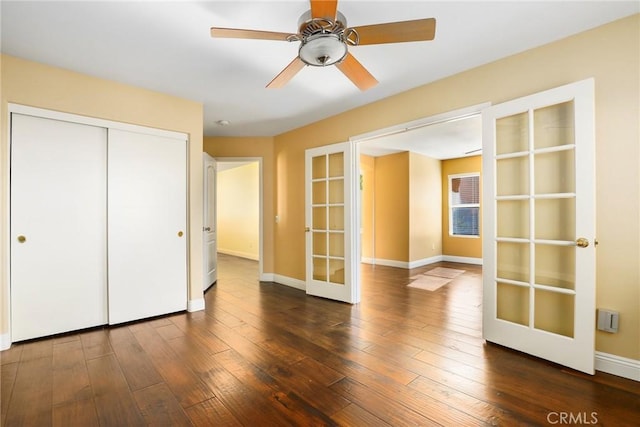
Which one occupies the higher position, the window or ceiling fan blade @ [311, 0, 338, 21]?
ceiling fan blade @ [311, 0, 338, 21]

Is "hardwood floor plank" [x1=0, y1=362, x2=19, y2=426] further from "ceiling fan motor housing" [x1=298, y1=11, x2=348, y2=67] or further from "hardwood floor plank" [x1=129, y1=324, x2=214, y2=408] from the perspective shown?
"ceiling fan motor housing" [x1=298, y1=11, x2=348, y2=67]

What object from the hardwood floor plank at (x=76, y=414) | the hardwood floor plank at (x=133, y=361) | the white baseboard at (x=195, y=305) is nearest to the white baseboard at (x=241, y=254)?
the white baseboard at (x=195, y=305)

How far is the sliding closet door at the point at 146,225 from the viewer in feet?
9.80

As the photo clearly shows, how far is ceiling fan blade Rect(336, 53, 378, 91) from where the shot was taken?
2006 mm

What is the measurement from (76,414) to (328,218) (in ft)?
9.90

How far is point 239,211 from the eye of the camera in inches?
320

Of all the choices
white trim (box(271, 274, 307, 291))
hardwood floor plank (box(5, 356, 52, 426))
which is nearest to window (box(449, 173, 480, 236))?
white trim (box(271, 274, 307, 291))

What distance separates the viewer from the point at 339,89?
123 inches

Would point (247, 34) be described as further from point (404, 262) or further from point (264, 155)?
point (404, 262)

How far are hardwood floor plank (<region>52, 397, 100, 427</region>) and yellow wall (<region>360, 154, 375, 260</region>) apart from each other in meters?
5.76

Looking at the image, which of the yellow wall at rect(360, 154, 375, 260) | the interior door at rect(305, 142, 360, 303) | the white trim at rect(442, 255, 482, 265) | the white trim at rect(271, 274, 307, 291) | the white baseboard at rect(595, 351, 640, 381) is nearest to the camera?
the white baseboard at rect(595, 351, 640, 381)

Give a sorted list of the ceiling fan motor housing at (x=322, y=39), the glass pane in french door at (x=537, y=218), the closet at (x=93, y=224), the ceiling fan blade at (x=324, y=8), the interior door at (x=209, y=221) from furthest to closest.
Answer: the interior door at (x=209, y=221) → the closet at (x=93, y=224) → the glass pane in french door at (x=537, y=218) → the ceiling fan motor housing at (x=322, y=39) → the ceiling fan blade at (x=324, y=8)

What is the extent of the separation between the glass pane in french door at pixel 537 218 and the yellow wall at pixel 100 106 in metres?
3.25

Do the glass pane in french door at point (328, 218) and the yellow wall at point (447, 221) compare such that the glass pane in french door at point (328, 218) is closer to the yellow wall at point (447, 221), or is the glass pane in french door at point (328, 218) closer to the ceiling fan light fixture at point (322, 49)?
the ceiling fan light fixture at point (322, 49)
